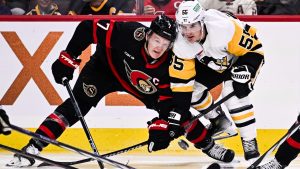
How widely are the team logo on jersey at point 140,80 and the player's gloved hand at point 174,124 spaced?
0.36m

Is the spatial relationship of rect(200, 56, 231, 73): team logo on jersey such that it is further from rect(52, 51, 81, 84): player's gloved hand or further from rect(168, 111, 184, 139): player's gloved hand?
rect(52, 51, 81, 84): player's gloved hand

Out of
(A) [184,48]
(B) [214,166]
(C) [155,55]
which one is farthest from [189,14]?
(B) [214,166]

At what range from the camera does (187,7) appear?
15.8 ft

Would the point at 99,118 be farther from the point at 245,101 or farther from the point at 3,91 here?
the point at 245,101

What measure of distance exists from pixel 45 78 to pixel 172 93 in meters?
1.40

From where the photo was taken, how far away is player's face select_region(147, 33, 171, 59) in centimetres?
477

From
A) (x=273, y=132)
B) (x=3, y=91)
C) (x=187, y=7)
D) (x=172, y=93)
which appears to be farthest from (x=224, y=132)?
(x=3, y=91)

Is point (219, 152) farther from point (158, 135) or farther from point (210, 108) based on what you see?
point (158, 135)

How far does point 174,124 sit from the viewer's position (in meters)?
4.79

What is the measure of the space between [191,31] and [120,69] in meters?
0.64

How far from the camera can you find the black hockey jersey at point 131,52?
5004 mm

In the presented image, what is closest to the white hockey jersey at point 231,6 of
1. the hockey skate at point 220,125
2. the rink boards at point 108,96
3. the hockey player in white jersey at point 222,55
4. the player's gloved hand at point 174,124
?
the rink boards at point 108,96

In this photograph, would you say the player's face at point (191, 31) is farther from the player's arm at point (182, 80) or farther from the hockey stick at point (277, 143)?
the hockey stick at point (277, 143)

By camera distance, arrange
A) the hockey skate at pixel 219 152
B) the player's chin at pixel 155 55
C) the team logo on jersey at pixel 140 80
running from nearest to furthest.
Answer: the player's chin at pixel 155 55
the team logo on jersey at pixel 140 80
the hockey skate at pixel 219 152
